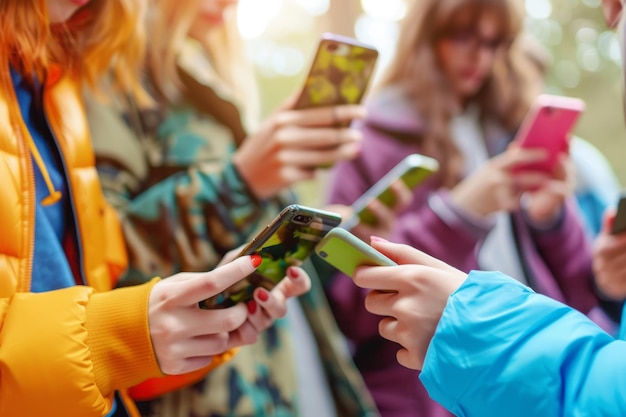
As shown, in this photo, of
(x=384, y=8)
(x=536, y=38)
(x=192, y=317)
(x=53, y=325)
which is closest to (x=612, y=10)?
(x=192, y=317)

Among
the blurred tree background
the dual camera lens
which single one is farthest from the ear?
the blurred tree background

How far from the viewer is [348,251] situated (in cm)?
66

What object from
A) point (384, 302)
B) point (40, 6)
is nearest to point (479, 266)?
point (384, 302)

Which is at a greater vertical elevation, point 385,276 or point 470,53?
point 470,53

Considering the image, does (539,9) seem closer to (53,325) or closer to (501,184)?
(501,184)

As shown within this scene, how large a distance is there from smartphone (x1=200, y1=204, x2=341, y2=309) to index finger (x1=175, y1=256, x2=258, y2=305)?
21mm

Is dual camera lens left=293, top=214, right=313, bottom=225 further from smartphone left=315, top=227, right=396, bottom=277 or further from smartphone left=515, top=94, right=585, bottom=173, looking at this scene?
smartphone left=515, top=94, right=585, bottom=173

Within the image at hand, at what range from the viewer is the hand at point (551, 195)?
129 cm

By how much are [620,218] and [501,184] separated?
34 centimetres

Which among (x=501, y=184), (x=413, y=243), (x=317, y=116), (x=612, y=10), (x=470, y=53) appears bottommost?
(x=413, y=243)

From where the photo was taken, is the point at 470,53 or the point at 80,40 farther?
the point at 470,53

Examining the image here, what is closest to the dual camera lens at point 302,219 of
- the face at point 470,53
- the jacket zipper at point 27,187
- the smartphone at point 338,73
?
the jacket zipper at point 27,187

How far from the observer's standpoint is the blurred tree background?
162cm

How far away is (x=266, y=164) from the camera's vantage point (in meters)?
1.04
